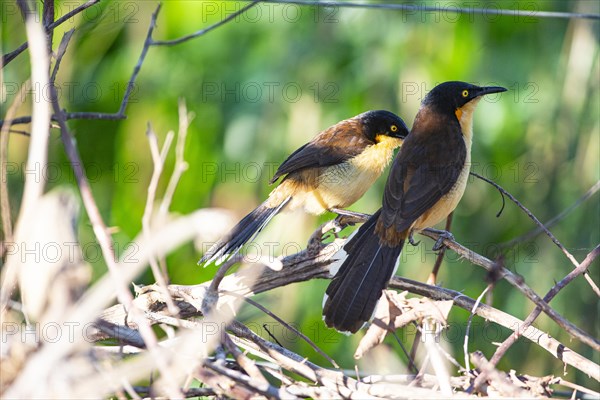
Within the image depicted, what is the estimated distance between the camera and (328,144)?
235 inches

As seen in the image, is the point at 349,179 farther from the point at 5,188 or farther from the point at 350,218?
the point at 5,188

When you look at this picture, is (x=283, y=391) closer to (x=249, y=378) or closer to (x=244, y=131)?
(x=249, y=378)

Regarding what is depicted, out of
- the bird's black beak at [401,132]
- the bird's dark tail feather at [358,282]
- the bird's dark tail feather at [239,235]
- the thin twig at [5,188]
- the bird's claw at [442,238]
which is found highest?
the thin twig at [5,188]

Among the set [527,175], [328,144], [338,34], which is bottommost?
[527,175]

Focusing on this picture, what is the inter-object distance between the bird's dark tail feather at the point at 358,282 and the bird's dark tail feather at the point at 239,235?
39.9 inches

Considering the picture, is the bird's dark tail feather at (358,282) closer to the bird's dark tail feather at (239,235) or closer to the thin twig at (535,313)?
the thin twig at (535,313)

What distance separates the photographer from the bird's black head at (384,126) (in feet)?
19.9

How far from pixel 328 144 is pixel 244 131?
94.0 inches

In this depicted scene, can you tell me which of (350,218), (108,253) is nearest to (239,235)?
(350,218)

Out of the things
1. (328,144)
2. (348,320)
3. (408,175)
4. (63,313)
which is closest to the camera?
(63,313)

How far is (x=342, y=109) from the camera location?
8008 mm

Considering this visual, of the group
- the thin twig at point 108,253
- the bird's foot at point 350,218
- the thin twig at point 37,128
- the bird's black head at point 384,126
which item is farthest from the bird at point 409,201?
the thin twig at point 37,128

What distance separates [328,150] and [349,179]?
10.9 inches

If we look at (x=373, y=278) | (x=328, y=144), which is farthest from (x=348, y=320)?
(x=328, y=144)
